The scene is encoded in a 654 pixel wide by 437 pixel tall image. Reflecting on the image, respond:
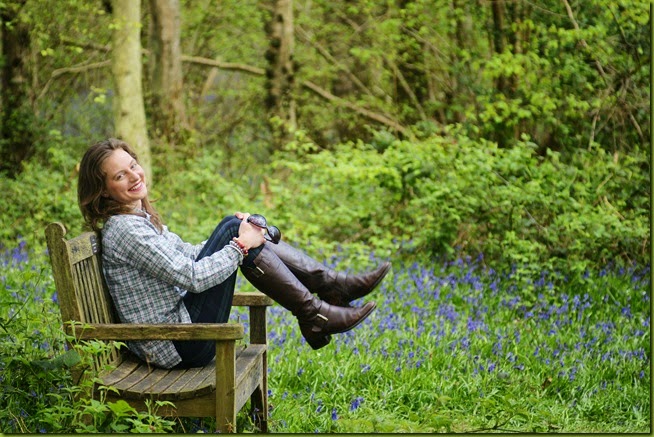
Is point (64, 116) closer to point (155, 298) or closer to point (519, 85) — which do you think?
point (519, 85)

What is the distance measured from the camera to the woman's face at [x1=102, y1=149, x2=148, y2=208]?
3.75m

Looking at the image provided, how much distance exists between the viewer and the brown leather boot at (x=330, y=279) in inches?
169

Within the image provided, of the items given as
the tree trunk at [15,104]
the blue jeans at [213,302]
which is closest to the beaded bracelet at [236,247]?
the blue jeans at [213,302]

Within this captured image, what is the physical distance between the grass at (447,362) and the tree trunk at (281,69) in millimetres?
4178

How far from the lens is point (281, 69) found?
10875 mm

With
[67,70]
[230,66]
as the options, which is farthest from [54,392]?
[230,66]

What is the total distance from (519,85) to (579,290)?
312cm

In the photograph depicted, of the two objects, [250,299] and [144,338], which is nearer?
[144,338]

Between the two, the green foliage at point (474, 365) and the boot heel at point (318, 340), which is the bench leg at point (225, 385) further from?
the boot heel at point (318, 340)

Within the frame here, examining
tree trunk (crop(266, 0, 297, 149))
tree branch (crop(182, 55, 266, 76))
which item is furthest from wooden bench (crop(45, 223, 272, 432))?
tree branch (crop(182, 55, 266, 76))

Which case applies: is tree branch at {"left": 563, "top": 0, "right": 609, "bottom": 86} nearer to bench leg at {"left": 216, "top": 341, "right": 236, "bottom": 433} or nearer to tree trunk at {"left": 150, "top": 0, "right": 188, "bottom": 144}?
tree trunk at {"left": 150, "top": 0, "right": 188, "bottom": 144}

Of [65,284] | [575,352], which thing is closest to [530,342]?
[575,352]

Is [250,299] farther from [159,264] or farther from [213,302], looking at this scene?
[159,264]

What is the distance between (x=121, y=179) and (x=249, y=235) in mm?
590
